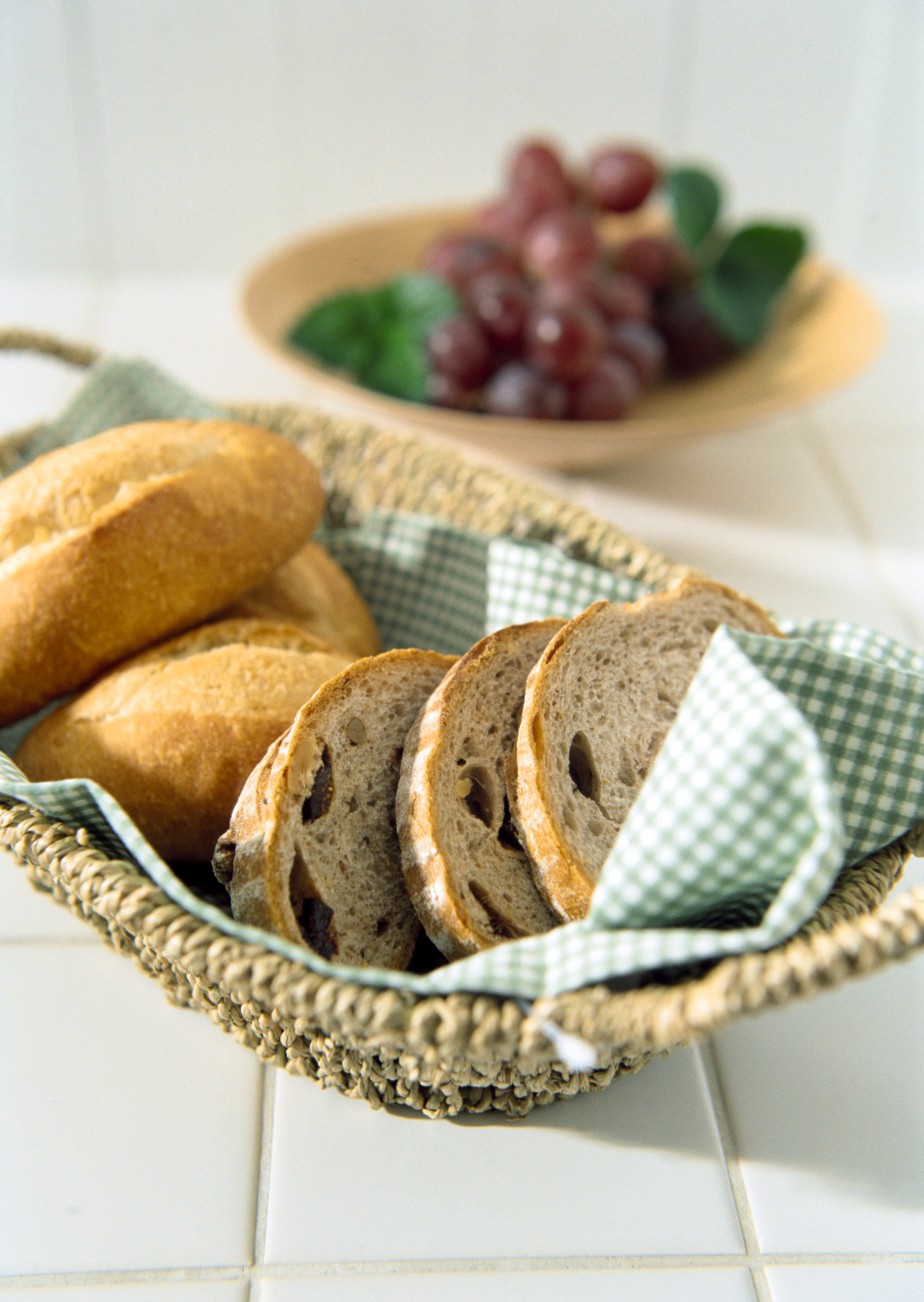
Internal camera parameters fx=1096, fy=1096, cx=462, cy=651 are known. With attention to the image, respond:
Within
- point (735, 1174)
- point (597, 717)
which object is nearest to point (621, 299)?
point (597, 717)

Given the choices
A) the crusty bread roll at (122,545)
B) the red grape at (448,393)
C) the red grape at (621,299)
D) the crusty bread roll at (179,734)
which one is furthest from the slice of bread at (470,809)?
the red grape at (621,299)

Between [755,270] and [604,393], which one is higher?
[755,270]

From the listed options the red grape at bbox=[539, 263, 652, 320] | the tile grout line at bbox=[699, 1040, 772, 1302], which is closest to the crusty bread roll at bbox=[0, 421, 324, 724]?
the tile grout line at bbox=[699, 1040, 772, 1302]

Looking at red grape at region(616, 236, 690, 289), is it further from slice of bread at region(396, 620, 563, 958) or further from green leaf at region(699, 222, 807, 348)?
slice of bread at region(396, 620, 563, 958)

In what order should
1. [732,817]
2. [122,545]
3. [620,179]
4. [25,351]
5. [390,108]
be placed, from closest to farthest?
[732,817], [122,545], [25,351], [620,179], [390,108]

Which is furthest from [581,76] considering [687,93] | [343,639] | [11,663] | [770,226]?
[11,663]

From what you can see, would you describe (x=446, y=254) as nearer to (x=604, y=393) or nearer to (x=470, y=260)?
(x=470, y=260)
